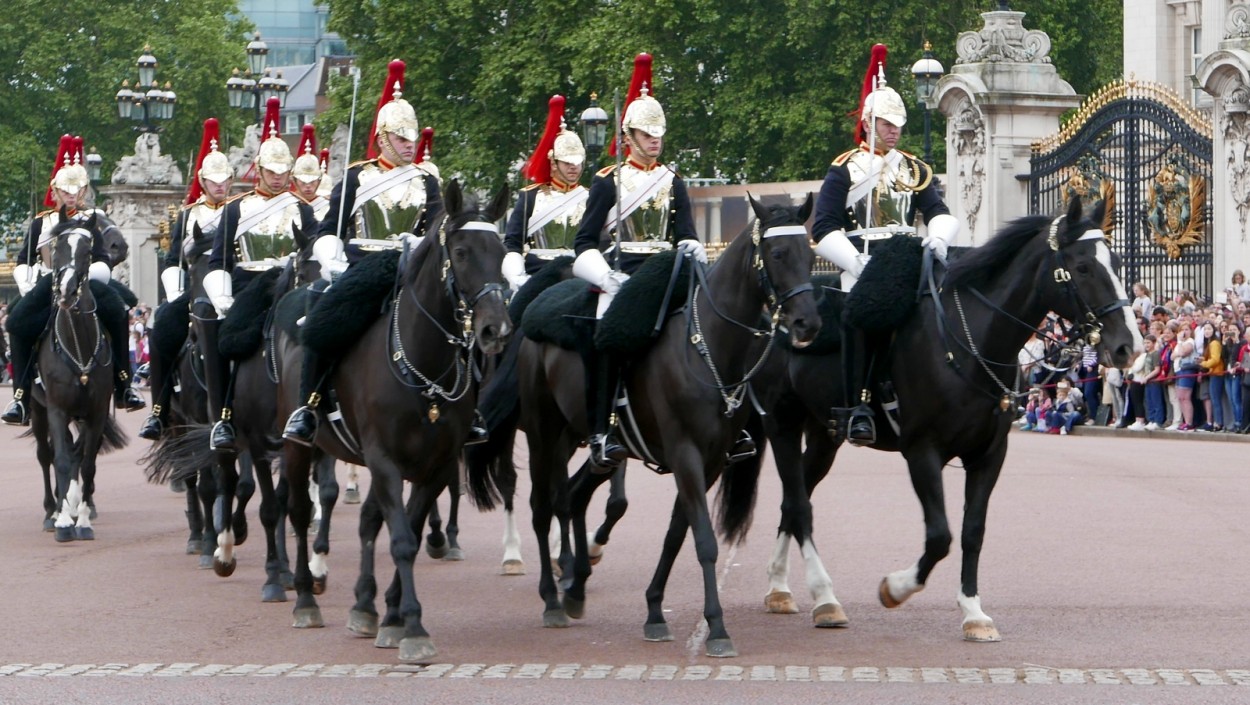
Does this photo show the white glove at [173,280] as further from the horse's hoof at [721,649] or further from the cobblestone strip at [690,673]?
the horse's hoof at [721,649]

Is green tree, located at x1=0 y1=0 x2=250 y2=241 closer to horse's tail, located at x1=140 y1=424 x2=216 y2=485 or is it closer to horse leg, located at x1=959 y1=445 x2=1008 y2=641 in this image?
horse's tail, located at x1=140 y1=424 x2=216 y2=485

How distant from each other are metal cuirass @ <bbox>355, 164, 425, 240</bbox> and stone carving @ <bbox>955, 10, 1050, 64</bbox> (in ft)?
59.1

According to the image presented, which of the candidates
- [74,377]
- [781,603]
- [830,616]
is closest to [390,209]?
[781,603]

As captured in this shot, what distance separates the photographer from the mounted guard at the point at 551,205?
13.0 meters

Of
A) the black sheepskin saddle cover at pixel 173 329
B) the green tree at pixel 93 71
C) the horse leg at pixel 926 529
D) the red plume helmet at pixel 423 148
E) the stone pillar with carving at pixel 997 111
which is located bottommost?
the horse leg at pixel 926 529

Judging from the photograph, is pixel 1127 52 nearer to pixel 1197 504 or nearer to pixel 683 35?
pixel 683 35

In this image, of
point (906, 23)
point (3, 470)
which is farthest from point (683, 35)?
point (3, 470)

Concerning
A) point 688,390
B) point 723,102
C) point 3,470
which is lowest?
point 3,470

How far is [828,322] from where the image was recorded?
10500 mm

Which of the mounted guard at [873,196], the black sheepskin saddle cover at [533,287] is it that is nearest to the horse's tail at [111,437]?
the black sheepskin saddle cover at [533,287]

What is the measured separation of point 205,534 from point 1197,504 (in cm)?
715

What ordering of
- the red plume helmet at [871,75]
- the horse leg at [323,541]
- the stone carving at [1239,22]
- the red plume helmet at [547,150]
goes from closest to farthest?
the horse leg at [323,541], the red plume helmet at [871,75], the red plume helmet at [547,150], the stone carving at [1239,22]

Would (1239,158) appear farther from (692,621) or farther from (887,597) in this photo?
(692,621)

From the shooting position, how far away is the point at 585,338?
33.3 ft
